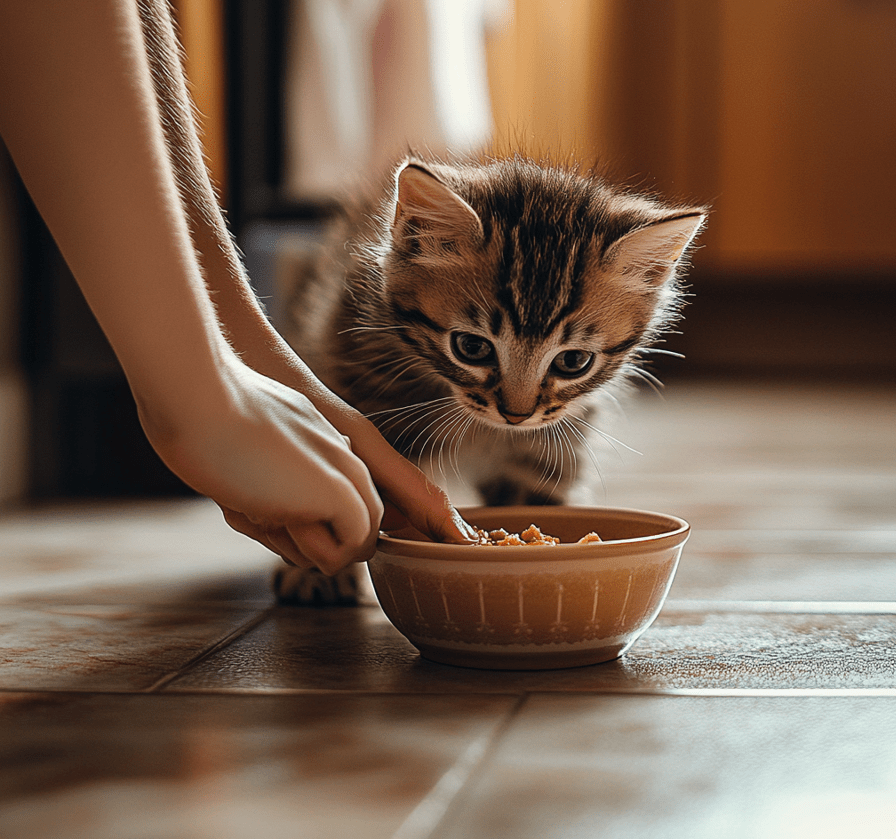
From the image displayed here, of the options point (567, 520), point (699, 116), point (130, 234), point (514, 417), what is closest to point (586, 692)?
point (567, 520)

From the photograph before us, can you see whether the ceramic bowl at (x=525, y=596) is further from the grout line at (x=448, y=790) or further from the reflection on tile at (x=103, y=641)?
the reflection on tile at (x=103, y=641)

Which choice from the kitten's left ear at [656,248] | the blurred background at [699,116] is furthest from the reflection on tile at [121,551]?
the blurred background at [699,116]

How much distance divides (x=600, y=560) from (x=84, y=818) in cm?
50

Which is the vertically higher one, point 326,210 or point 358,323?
point 326,210

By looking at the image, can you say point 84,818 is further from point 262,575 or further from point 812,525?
point 812,525

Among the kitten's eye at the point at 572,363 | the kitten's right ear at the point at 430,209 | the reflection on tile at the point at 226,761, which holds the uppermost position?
the kitten's right ear at the point at 430,209

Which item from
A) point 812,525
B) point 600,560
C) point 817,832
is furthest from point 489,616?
point 812,525

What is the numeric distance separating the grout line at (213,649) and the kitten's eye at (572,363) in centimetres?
47

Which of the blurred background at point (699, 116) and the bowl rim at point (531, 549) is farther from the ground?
the blurred background at point (699, 116)

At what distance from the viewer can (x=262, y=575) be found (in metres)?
1.61

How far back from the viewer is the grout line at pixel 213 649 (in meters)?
1.02

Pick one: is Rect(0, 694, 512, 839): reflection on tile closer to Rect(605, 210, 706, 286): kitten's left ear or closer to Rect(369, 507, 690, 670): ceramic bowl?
Rect(369, 507, 690, 670): ceramic bowl

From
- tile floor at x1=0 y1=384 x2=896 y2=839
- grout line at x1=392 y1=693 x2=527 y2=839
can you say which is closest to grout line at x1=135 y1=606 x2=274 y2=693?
tile floor at x1=0 y1=384 x2=896 y2=839

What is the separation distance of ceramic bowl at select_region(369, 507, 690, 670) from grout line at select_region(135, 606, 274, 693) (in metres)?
→ 0.20
